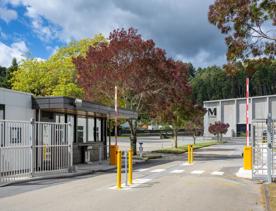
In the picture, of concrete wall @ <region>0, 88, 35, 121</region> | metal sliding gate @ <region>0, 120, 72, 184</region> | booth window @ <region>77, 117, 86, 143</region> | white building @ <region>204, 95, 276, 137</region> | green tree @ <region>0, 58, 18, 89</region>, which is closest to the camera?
metal sliding gate @ <region>0, 120, 72, 184</region>

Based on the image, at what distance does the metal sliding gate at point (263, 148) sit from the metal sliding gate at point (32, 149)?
8125 mm

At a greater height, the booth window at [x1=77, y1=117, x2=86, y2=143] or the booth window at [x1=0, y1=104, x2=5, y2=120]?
the booth window at [x1=0, y1=104, x2=5, y2=120]

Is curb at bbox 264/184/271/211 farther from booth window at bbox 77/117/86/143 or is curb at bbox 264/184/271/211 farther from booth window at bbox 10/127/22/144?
booth window at bbox 77/117/86/143

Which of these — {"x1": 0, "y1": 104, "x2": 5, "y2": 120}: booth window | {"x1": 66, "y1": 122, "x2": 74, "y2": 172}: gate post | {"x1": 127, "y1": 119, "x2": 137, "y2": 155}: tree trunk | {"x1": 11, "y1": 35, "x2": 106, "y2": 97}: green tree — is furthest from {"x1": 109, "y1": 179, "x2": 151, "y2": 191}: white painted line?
{"x1": 11, "y1": 35, "x2": 106, "y2": 97}: green tree

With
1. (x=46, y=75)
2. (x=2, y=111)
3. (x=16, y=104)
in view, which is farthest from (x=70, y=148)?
(x=46, y=75)

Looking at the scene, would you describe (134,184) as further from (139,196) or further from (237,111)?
(237,111)

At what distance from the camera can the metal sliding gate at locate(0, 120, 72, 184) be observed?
1792 cm

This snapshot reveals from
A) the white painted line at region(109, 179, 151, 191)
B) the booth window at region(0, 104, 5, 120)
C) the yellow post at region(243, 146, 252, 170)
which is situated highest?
the booth window at region(0, 104, 5, 120)

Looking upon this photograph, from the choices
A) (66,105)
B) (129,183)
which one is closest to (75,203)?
(129,183)

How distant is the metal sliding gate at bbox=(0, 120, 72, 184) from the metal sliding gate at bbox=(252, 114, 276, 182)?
8125 millimetres

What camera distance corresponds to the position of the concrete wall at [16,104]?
20875mm

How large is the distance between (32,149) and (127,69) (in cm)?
1580

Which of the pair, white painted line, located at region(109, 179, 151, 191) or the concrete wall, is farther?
the concrete wall

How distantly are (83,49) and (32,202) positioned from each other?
46.0 meters
